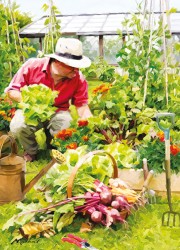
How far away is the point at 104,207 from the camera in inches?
117

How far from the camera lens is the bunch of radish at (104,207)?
295cm

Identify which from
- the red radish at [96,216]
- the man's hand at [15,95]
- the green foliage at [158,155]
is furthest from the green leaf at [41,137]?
the red radish at [96,216]

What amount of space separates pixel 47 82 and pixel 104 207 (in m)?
1.74

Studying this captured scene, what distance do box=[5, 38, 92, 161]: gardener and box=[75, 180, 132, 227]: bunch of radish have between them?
145 centimetres

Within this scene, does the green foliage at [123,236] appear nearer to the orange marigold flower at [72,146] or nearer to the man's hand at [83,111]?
the orange marigold flower at [72,146]

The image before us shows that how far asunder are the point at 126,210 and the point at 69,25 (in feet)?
36.5

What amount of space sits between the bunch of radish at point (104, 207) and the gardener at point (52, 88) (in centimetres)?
145

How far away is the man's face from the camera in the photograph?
13.7 feet

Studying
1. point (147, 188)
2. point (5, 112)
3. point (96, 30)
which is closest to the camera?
point (147, 188)

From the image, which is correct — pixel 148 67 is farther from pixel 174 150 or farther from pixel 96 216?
pixel 96 216

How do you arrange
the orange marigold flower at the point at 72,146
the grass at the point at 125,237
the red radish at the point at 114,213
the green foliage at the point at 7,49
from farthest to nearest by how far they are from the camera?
the green foliage at the point at 7,49
the orange marigold flower at the point at 72,146
the red radish at the point at 114,213
the grass at the point at 125,237

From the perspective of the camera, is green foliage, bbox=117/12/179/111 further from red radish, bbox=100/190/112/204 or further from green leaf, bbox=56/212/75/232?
green leaf, bbox=56/212/75/232

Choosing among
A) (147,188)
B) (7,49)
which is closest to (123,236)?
(147,188)

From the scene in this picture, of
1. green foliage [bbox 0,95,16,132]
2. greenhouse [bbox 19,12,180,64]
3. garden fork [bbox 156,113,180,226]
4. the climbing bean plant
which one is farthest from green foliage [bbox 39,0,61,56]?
greenhouse [bbox 19,12,180,64]
